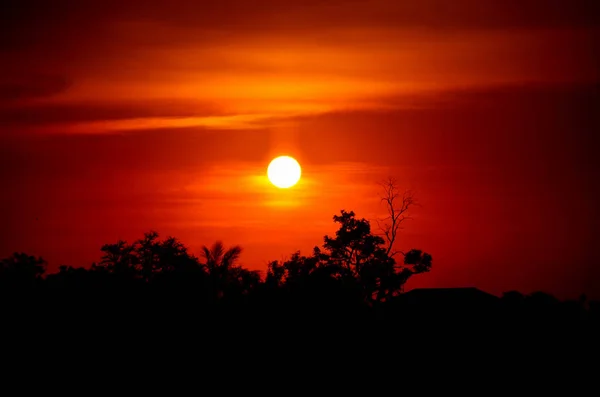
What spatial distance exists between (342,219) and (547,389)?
3617 cm

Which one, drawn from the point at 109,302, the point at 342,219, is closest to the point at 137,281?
the point at 109,302

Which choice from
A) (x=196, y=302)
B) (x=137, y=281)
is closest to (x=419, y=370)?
(x=196, y=302)

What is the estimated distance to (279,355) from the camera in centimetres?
4128

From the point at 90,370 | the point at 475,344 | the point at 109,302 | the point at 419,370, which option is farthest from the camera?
the point at 475,344

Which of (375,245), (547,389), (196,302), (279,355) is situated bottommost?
(547,389)

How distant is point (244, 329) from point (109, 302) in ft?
21.8

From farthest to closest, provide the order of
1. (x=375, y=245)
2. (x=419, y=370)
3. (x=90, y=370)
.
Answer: (x=375, y=245), (x=419, y=370), (x=90, y=370)

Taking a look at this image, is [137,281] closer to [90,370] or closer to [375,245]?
→ [90,370]

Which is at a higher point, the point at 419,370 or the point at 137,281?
the point at 137,281

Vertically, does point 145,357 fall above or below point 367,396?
above

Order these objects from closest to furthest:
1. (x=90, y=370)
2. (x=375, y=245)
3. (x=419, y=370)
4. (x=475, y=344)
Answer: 1. (x=90, y=370)
2. (x=419, y=370)
3. (x=475, y=344)
4. (x=375, y=245)

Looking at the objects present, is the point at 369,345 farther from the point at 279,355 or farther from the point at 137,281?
the point at 137,281

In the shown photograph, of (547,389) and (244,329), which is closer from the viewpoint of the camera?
(244,329)

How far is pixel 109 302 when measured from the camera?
4269 centimetres
